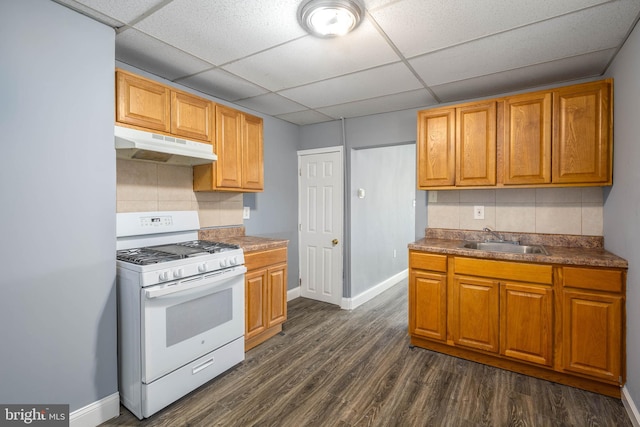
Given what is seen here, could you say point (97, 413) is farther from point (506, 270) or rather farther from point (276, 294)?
point (506, 270)

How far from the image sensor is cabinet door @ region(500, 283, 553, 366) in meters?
2.32

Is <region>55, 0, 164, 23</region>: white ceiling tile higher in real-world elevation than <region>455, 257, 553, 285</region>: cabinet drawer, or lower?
higher

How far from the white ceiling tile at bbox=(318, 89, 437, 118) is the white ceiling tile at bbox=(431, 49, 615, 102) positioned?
17cm

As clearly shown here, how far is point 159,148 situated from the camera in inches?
89.0

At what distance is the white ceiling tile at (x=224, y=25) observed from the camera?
1.74 meters

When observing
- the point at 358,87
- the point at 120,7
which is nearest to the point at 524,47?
the point at 358,87

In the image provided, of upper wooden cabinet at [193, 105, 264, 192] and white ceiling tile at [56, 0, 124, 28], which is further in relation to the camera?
upper wooden cabinet at [193, 105, 264, 192]

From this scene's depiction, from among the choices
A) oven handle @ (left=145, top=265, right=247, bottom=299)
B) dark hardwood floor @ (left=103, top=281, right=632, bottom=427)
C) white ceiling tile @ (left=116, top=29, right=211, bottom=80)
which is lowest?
dark hardwood floor @ (left=103, top=281, right=632, bottom=427)

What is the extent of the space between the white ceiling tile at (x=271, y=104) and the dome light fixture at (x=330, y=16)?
A: 1.30 m

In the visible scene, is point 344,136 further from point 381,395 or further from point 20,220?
point 20,220

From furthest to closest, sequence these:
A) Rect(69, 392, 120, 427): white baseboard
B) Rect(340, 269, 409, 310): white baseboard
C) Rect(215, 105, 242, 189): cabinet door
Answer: Rect(340, 269, 409, 310): white baseboard → Rect(215, 105, 242, 189): cabinet door → Rect(69, 392, 120, 427): white baseboard

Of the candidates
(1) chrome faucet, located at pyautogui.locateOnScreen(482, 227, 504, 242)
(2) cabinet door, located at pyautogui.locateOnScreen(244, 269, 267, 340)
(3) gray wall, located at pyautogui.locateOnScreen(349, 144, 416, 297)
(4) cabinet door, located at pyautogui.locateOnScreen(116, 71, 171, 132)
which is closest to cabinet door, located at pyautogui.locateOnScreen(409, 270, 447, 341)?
(1) chrome faucet, located at pyautogui.locateOnScreen(482, 227, 504, 242)

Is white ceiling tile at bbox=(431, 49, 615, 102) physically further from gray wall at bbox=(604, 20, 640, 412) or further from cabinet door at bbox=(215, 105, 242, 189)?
cabinet door at bbox=(215, 105, 242, 189)

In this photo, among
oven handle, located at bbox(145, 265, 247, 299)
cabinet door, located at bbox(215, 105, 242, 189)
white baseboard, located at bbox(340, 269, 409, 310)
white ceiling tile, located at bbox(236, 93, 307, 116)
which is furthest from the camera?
white baseboard, located at bbox(340, 269, 409, 310)
